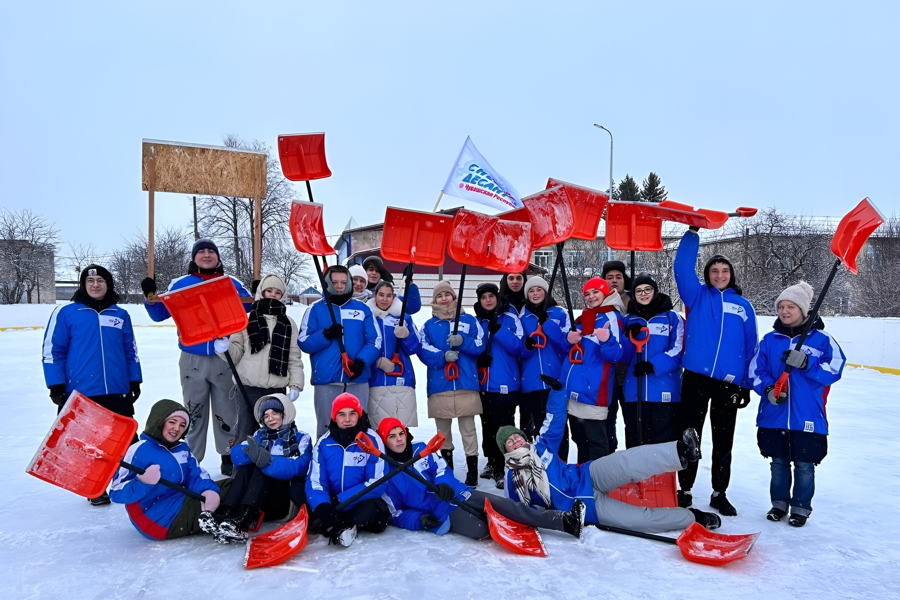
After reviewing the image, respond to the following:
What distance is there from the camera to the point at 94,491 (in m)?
2.94

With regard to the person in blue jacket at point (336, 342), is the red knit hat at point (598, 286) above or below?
above

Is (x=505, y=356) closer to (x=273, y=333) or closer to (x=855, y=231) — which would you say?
(x=273, y=333)

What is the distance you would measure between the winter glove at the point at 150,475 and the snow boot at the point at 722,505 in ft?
10.9

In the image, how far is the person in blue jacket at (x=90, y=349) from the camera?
12.4 ft

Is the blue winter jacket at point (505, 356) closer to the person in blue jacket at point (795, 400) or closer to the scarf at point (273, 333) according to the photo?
the scarf at point (273, 333)

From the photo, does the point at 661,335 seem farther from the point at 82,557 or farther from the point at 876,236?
the point at 876,236

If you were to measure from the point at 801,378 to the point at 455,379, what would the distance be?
2237mm

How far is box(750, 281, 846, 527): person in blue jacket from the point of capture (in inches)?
138

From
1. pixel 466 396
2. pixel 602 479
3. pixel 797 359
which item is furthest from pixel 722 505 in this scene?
pixel 466 396

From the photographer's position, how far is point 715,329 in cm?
376

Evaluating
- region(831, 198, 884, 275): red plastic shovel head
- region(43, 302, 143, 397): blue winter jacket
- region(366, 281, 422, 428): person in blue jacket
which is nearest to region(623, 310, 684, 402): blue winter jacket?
region(831, 198, 884, 275): red plastic shovel head

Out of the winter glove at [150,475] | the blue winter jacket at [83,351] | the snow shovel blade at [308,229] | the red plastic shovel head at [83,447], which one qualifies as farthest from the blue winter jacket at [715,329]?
the blue winter jacket at [83,351]

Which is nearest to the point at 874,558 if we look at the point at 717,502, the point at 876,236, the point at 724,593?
Answer: the point at 717,502

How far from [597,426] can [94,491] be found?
9.72 feet
